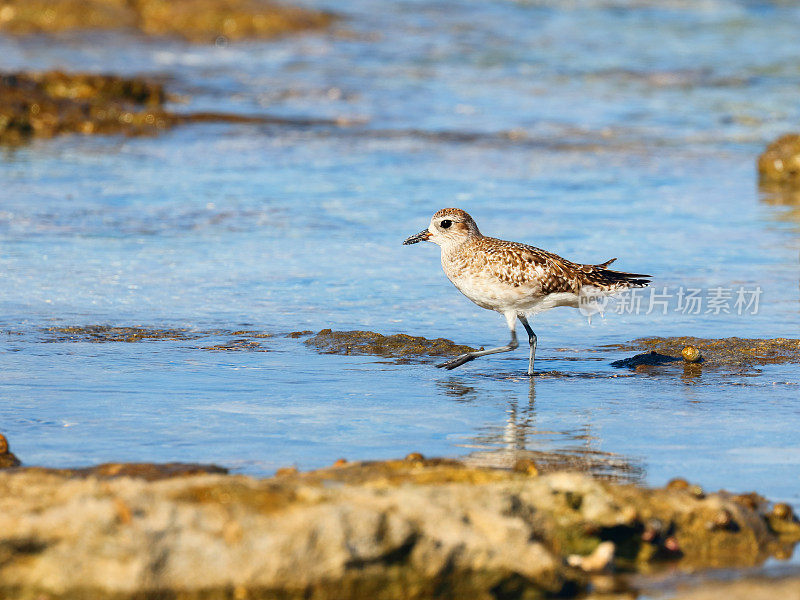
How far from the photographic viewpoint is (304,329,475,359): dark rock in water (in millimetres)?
7996

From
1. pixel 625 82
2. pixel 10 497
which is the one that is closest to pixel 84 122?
pixel 625 82

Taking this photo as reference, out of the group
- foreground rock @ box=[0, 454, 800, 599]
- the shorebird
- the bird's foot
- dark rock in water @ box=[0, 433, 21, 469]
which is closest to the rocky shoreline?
foreground rock @ box=[0, 454, 800, 599]

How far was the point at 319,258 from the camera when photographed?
10.5 metres

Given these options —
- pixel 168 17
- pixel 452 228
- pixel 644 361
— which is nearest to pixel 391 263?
pixel 452 228

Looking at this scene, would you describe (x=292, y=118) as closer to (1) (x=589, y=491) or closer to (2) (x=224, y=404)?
(2) (x=224, y=404)

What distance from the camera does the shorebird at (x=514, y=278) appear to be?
7812 mm

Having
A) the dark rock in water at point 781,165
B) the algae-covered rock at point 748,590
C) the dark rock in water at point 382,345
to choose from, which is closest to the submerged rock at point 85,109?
the dark rock in water at point 781,165

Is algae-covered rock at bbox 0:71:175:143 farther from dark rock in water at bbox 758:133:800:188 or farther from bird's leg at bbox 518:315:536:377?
bird's leg at bbox 518:315:536:377

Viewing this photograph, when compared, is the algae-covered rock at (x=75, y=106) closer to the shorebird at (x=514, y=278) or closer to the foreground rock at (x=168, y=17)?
the shorebird at (x=514, y=278)

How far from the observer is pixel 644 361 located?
786 centimetres

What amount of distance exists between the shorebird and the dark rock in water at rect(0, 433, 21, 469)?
313 centimetres

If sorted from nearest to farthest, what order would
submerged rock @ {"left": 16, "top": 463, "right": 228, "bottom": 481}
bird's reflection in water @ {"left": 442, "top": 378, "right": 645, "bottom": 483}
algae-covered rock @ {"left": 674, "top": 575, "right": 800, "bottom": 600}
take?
1. algae-covered rock @ {"left": 674, "top": 575, "right": 800, "bottom": 600}
2. submerged rock @ {"left": 16, "top": 463, "right": 228, "bottom": 481}
3. bird's reflection in water @ {"left": 442, "top": 378, "right": 645, "bottom": 483}

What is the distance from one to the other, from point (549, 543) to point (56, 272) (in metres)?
6.48

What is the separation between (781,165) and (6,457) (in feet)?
37.0
